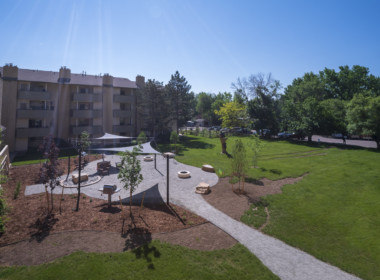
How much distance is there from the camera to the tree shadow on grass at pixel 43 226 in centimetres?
884

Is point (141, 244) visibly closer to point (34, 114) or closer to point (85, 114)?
point (85, 114)

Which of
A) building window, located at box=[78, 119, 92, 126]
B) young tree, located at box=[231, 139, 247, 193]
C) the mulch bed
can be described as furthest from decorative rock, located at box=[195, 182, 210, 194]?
building window, located at box=[78, 119, 92, 126]

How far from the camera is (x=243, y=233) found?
32.3ft

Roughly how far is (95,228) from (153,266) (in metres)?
3.97

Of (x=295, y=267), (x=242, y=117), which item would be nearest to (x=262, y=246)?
(x=295, y=267)

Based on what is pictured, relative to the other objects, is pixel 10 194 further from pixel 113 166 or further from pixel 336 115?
pixel 336 115

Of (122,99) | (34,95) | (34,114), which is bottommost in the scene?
(34,114)


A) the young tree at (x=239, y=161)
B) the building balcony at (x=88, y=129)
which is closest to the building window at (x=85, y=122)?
the building balcony at (x=88, y=129)

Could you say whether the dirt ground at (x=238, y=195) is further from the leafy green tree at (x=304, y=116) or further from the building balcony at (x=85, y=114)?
the building balcony at (x=85, y=114)

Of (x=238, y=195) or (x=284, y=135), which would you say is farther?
(x=284, y=135)

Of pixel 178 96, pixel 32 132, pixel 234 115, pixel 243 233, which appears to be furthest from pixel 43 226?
pixel 234 115

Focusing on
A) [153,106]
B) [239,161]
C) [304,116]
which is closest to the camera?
[239,161]

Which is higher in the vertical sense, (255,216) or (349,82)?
(349,82)

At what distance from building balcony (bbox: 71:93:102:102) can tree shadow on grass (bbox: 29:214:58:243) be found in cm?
3040
